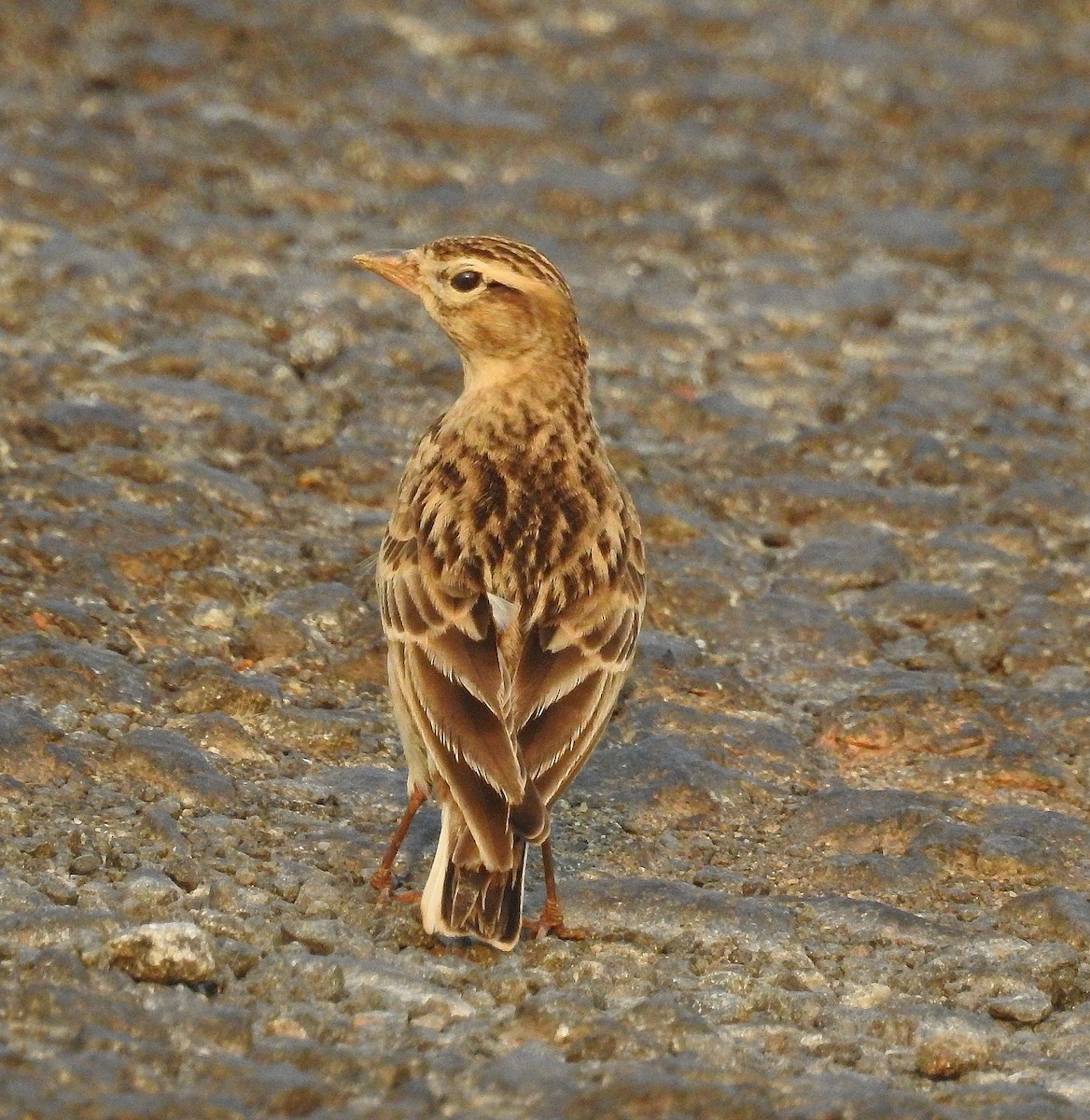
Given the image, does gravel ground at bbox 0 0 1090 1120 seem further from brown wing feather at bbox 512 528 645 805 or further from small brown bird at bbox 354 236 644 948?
brown wing feather at bbox 512 528 645 805

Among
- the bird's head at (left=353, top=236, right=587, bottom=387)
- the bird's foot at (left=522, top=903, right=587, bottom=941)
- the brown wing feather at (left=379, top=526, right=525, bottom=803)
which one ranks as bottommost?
the bird's foot at (left=522, top=903, right=587, bottom=941)

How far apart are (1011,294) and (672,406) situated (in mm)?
2531

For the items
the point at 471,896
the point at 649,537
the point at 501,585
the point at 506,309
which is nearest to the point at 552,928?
the point at 471,896

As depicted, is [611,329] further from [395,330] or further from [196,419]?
[196,419]

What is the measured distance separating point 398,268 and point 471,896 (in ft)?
9.74

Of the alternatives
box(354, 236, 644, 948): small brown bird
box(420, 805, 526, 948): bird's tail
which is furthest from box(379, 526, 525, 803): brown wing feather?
box(420, 805, 526, 948): bird's tail

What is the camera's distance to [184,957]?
5027 millimetres

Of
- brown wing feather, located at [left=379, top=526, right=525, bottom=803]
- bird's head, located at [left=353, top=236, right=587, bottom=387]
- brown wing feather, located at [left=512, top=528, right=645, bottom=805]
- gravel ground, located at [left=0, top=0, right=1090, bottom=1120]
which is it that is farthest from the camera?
bird's head, located at [left=353, top=236, right=587, bottom=387]

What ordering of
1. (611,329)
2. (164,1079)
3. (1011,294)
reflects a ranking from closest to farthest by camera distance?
(164,1079)
(611,329)
(1011,294)

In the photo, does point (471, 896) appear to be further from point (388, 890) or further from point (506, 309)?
point (506, 309)

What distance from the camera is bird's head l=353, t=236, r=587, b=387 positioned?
727cm

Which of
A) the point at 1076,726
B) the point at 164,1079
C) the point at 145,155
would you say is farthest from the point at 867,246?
the point at 164,1079

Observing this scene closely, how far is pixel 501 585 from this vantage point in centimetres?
602

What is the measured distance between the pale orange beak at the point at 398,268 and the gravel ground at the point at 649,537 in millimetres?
1059
